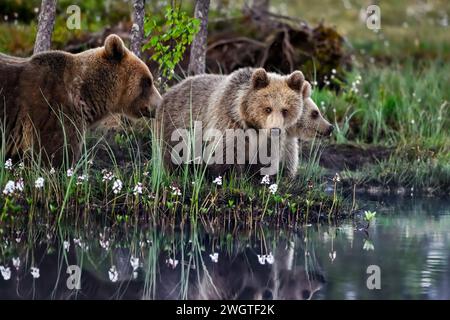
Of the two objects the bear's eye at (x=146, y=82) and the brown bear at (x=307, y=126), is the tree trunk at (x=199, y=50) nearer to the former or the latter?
the brown bear at (x=307, y=126)

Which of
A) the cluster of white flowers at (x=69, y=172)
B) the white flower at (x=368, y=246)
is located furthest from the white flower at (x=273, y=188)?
the cluster of white flowers at (x=69, y=172)

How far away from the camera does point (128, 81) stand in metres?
9.20

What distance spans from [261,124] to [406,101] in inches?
169

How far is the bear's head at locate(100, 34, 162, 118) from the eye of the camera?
9.05 meters

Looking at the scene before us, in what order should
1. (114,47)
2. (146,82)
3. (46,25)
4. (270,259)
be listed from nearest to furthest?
(270,259)
(114,47)
(146,82)
(46,25)

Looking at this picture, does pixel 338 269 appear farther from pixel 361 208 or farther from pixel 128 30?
pixel 128 30

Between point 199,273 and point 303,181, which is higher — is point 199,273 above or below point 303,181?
below

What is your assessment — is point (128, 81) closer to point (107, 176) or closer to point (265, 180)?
point (107, 176)

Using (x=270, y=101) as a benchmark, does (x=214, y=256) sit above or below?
below

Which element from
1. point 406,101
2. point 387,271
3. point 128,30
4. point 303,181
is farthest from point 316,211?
point 128,30

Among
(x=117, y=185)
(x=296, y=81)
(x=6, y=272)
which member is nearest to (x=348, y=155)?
(x=296, y=81)

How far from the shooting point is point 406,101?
13258 mm

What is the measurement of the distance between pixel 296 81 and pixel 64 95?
95.5 inches
